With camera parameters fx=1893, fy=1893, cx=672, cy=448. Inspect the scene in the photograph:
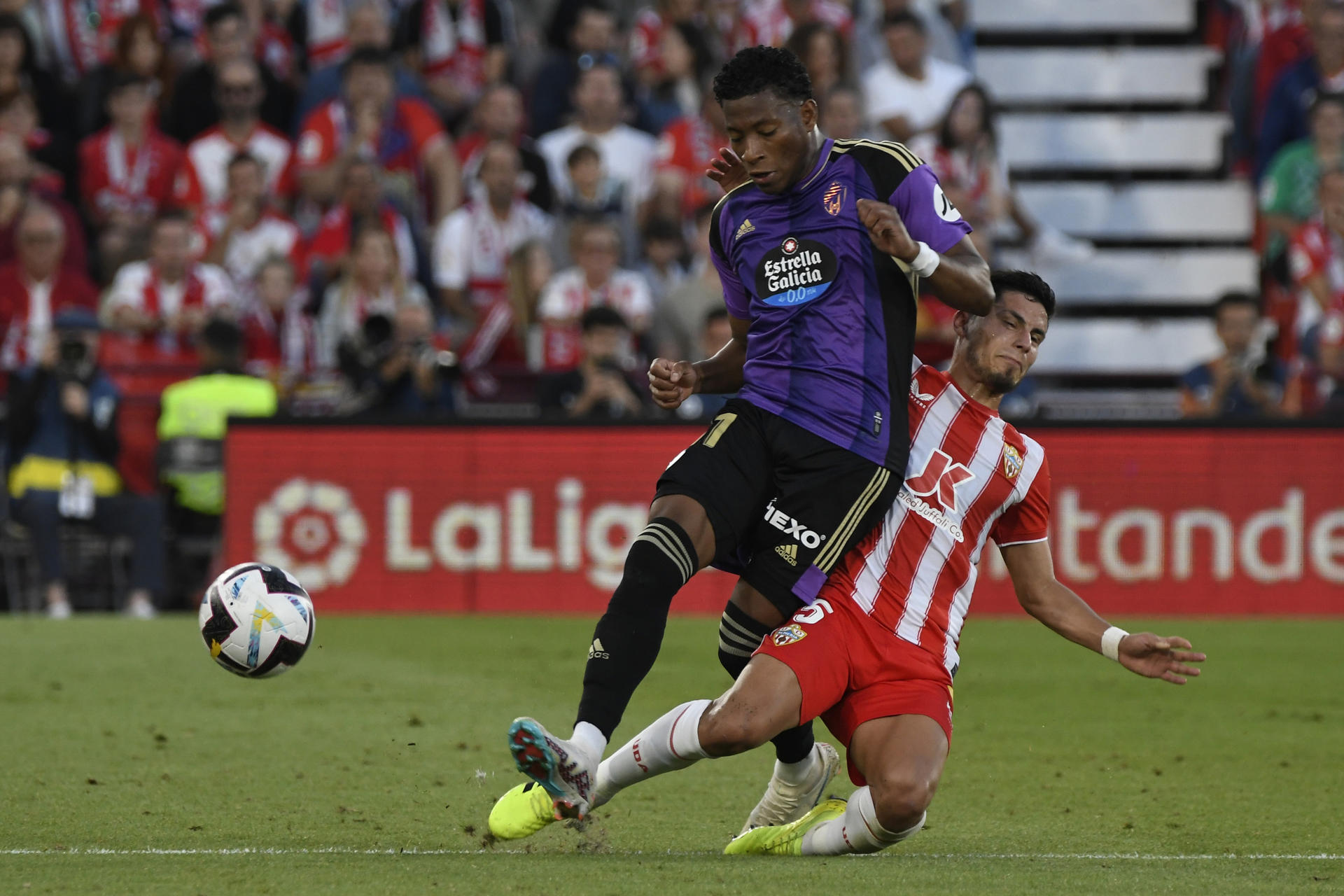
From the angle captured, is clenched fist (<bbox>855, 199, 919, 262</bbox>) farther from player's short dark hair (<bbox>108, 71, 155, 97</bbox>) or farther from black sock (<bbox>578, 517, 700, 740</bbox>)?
player's short dark hair (<bbox>108, 71, 155, 97</bbox>)

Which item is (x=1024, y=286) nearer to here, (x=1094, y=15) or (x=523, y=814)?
(x=523, y=814)

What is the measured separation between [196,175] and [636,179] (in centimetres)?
334

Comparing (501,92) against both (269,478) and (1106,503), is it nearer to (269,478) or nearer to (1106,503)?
(269,478)

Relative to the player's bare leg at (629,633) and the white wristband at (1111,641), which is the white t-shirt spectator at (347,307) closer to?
the player's bare leg at (629,633)

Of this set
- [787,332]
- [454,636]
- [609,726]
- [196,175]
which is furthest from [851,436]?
[196,175]

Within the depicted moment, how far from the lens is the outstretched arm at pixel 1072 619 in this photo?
5.17 meters

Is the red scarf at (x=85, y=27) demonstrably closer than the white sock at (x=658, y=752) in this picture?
No

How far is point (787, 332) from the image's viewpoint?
18.2ft

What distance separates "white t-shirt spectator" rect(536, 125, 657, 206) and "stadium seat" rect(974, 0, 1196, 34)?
A: 12.1 ft

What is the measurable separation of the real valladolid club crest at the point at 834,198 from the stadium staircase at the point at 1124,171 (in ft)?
33.7

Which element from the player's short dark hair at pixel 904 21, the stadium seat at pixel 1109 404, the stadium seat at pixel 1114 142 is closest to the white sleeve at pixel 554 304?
the stadium seat at pixel 1109 404

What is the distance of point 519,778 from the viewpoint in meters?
6.71

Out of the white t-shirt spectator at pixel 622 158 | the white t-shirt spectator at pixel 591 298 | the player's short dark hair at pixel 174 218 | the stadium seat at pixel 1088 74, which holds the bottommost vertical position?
the white t-shirt spectator at pixel 591 298

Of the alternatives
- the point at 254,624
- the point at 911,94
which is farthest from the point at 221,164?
the point at 254,624
